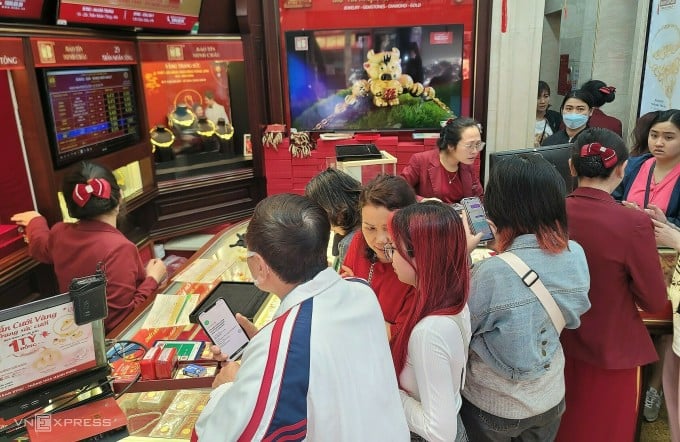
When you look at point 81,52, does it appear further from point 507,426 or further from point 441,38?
point 507,426

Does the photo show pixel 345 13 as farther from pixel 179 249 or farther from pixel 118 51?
pixel 179 249

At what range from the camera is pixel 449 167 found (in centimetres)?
342

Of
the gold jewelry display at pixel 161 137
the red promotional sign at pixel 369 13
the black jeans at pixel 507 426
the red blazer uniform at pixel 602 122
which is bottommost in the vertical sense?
the black jeans at pixel 507 426

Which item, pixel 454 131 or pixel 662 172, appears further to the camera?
pixel 454 131

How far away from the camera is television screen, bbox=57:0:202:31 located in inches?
128

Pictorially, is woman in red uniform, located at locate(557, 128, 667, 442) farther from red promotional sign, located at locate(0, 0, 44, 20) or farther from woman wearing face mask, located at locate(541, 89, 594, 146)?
red promotional sign, located at locate(0, 0, 44, 20)

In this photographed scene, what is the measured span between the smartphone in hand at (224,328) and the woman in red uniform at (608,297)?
1202 millimetres

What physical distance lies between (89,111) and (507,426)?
340 cm

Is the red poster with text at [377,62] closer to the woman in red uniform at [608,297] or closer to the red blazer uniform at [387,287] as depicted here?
the woman in red uniform at [608,297]

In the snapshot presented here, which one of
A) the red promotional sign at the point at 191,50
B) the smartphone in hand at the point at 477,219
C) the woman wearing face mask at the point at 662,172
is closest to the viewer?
the smartphone in hand at the point at 477,219

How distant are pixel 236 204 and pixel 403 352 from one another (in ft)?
13.0

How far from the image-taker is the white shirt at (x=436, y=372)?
1313 mm

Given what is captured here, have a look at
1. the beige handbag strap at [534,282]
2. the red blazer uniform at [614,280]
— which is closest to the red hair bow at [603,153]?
the red blazer uniform at [614,280]

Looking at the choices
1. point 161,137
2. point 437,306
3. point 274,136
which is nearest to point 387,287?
point 437,306
